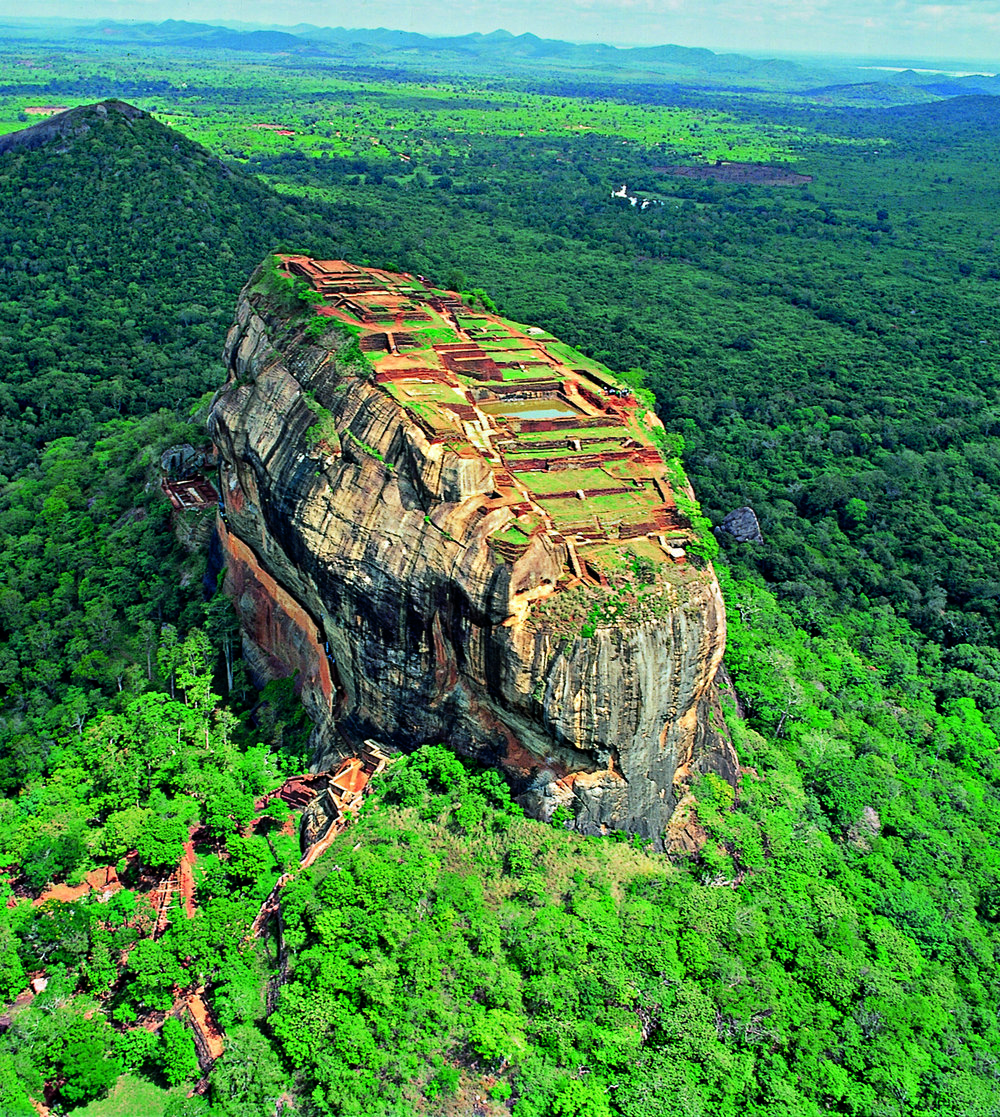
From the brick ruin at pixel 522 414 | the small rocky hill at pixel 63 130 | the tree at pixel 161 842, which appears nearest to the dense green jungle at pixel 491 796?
the tree at pixel 161 842

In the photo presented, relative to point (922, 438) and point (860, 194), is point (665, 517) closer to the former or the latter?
point (922, 438)

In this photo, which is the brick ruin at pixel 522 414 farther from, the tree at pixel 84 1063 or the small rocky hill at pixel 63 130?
the small rocky hill at pixel 63 130

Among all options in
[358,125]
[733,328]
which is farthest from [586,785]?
[358,125]

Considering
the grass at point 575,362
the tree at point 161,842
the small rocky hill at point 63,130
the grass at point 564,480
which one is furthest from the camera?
the small rocky hill at point 63,130

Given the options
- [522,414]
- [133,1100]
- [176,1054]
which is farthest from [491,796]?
[522,414]

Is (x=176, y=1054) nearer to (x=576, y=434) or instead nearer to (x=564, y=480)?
(x=564, y=480)
